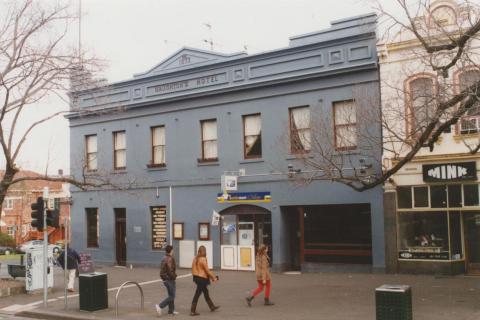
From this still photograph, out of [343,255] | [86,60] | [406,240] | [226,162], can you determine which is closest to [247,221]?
[226,162]

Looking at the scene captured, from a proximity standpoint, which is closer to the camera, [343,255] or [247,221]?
[343,255]

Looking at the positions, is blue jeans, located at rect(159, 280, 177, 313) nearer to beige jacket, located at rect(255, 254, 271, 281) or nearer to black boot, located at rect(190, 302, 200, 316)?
black boot, located at rect(190, 302, 200, 316)

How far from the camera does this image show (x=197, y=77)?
80.3 feet

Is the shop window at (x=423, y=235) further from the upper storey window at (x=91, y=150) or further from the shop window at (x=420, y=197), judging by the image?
the upper storey window at (x=91, y=150)

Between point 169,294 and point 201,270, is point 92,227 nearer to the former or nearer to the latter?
point 169,294

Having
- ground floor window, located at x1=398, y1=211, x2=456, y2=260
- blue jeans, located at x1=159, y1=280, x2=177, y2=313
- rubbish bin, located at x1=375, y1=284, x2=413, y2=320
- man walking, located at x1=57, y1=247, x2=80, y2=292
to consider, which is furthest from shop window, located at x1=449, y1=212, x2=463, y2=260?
man walking, located at x1=57, y1=247, x2=80, y2=292

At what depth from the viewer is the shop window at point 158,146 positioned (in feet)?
83.9

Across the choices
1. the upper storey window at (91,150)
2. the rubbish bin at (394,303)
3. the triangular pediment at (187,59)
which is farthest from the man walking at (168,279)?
the upper storey window at (91,150)

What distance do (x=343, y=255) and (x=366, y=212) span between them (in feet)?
5.81

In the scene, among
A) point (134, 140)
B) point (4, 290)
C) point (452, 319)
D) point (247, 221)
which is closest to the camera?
point (452, 319)

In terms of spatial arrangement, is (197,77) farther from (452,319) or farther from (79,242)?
(452,319)

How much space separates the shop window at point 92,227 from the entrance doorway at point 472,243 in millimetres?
16802

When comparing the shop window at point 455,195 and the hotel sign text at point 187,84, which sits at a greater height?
the hotel sign text at point 187,84

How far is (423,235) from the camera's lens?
19.5 metres
